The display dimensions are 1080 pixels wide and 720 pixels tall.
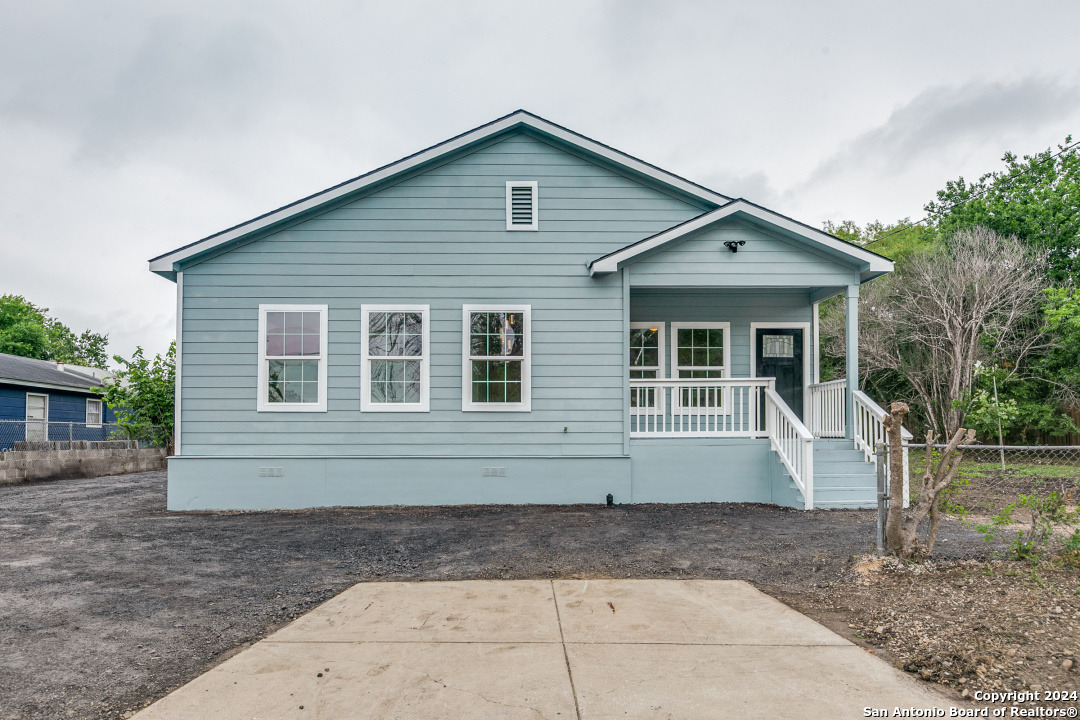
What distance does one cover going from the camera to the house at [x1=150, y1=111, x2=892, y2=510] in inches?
363

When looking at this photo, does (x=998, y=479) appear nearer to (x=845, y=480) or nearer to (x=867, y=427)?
(x=867, y=427)

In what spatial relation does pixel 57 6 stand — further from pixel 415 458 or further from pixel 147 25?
pixel 415 458

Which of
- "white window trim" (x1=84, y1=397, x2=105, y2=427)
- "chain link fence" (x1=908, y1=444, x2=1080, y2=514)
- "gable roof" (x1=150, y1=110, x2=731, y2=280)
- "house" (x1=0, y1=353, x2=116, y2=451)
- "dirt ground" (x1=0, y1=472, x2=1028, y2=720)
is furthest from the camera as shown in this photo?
"white window trim" (x1=84, y1=397, x2=105, y2=427)

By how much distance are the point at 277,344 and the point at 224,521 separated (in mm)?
2703

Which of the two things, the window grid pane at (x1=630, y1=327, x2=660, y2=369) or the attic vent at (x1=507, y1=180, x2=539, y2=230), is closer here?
the attic vent at (x1=507, y1=180, x2=539, y2=230)

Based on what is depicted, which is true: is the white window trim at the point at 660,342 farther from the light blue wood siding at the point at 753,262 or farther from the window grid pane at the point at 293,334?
the window grid pane at the point at 293,334

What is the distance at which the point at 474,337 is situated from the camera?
31.3 ft

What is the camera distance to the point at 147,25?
13.5 metres

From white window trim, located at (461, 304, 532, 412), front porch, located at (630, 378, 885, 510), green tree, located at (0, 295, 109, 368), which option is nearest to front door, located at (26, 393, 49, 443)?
white window trim, located at (461, 304, 532, 412)

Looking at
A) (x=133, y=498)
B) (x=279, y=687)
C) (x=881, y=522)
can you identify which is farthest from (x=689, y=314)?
(x=133, y=498)

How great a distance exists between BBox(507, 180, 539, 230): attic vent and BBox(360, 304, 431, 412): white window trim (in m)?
1.94

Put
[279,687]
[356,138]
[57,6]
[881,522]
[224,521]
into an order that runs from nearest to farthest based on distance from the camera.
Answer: [279,687] → [881,522] → [224,521] → [57,6] → [356,138]

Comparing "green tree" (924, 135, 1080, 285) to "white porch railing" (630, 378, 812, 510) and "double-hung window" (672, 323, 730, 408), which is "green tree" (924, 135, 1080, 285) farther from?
"white porch railing" (630, 378, 812, 510)

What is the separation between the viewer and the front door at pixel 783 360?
10734mm
